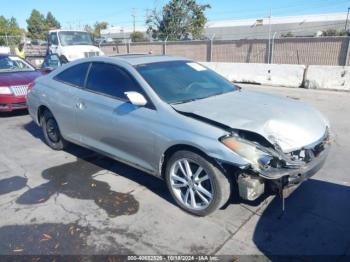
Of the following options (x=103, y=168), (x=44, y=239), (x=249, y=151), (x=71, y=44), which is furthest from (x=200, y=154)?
(x=71, y=44)

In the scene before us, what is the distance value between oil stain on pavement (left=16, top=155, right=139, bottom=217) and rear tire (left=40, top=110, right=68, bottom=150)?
661 mm

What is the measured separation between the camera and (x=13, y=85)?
7.52m

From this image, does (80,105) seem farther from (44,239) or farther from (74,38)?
(74,38)

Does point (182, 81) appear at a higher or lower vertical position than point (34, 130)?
higher

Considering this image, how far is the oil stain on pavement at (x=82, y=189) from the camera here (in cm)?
362

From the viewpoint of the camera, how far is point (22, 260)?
2760 millimetres

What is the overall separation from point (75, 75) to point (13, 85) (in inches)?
144

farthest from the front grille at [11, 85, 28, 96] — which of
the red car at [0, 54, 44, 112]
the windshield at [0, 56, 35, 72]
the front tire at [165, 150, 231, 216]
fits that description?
the front tire at [165, 150, 231, 216]

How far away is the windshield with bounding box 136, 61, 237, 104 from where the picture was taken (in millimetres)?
3702

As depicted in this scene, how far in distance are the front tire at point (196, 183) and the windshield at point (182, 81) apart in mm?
729

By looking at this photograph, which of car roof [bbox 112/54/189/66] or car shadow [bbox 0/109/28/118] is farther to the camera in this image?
car shadow [bbox 0/109/28/118]

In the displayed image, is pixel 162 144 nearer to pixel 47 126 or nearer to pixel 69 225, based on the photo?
pixel 69 225

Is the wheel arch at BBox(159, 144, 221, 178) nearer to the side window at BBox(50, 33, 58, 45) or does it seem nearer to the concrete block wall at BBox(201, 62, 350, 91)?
the concrete block wall at BBox(201, 62, 350, 91)

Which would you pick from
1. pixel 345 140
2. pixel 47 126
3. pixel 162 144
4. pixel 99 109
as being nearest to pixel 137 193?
pixel 162 144
